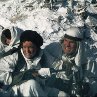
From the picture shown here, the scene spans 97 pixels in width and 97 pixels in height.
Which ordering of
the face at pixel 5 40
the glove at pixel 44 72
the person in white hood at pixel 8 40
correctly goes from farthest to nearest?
the face at pixel 5 40, the person in white hood at pixel 8 40, the glove at pixel 44 72

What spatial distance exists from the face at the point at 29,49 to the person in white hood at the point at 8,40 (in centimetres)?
49

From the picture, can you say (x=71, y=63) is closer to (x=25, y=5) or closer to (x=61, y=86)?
(x=61, y=86)

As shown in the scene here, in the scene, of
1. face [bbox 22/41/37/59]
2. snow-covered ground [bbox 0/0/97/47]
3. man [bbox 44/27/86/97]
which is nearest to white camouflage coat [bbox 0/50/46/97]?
face [bbox 22/41/37/59]

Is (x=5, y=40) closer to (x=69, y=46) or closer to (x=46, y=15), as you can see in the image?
(x=69, y=46)

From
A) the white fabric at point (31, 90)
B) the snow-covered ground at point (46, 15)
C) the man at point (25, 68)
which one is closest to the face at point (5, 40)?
the man at point (25, 68)

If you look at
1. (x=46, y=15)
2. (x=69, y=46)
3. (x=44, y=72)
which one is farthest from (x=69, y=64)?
(x=46, y=15)

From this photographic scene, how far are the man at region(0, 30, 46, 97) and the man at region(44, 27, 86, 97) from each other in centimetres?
38

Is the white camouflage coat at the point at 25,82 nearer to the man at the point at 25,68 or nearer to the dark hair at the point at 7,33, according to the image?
the man at the point at 25,68

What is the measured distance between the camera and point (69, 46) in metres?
8.21

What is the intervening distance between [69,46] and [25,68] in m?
0.93

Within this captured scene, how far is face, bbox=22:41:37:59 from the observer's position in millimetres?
7848

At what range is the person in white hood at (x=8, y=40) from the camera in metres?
8.38

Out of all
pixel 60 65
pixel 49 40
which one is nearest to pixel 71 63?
pixel 60 65

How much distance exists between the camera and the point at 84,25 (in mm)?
13641
